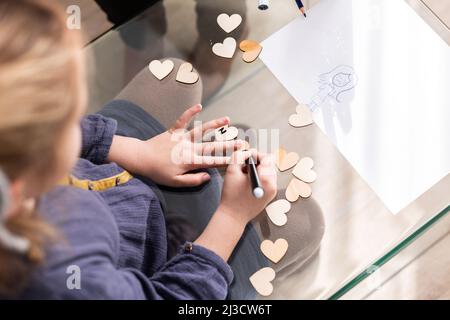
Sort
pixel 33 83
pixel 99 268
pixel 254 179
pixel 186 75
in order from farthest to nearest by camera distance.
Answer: pixel 186 75 → pixel 254 179 → pixel 99 268 → pixel 33 83

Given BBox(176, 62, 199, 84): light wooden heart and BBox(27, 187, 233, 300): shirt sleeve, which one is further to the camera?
BBox(176, 62, 199, 84): light wooden heart

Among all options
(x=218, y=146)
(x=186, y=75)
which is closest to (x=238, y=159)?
(x=218, y=146)

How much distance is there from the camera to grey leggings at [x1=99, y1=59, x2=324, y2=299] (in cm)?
68

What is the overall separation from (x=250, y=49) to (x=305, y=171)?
0.65 ft

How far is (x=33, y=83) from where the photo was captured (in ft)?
1.26

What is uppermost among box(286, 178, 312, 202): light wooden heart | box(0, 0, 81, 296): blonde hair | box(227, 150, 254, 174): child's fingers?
box(0, 0, 81, 296): blonde hair

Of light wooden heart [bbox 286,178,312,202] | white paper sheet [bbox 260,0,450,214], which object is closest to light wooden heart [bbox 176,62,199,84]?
white paper sheet [bbox 260,0,450,214]

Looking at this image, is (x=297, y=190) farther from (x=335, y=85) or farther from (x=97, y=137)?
(x=97, y=137)

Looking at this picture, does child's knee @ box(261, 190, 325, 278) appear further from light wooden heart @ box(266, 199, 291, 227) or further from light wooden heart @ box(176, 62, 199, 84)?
light wooden heart @ box(176, 62, 199, 84)

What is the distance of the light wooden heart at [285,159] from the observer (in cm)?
71

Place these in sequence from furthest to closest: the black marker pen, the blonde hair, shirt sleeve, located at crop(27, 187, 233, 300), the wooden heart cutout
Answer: the wooden heart cutout
the black marker pen
shirt sleeve, located at crop(27, 187, 233, 300)
the blonde hair

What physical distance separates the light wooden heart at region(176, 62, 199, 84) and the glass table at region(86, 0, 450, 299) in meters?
0.02

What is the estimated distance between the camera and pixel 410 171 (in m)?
0.68

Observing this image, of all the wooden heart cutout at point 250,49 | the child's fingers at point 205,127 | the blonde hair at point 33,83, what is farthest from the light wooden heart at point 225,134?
the blonde hair at point 33,83
